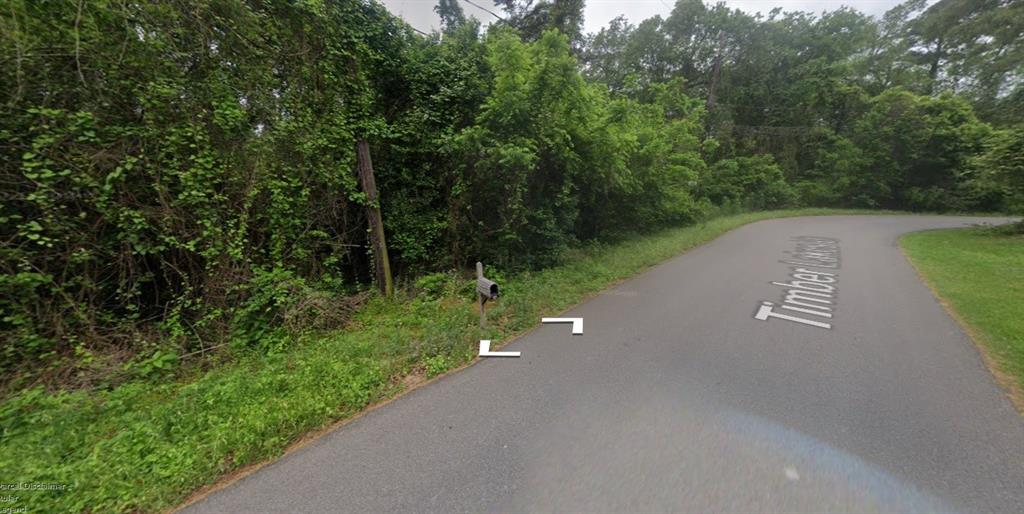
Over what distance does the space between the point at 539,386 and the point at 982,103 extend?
127ft

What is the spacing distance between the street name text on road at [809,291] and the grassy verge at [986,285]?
132cm

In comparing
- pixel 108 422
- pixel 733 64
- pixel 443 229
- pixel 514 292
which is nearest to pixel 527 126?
pixel 443 229

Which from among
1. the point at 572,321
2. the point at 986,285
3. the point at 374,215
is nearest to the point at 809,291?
the point at 986,285

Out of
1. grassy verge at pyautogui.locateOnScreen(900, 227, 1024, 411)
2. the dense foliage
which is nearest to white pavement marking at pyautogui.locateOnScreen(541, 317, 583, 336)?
the dense foliage

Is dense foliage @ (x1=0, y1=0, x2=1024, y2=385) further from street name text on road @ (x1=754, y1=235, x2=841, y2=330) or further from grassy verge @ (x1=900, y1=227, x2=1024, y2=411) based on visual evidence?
street name text on road @ (x1=754, y1=235, x2=841, y2=330)

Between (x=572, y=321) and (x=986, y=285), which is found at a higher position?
(x=986, y=285)

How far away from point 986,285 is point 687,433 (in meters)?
7.82

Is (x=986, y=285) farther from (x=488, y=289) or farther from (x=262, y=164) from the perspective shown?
(x=262, y=164)

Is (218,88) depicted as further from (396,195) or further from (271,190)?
(396,195)

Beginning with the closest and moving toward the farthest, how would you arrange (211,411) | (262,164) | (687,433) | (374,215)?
(687,433), (211,411), (262,164), (374,215)

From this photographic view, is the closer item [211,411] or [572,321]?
[211,411]

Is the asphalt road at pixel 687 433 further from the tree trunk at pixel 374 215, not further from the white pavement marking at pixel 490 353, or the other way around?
the tree trunk at pixel 374 215

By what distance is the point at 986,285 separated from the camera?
238 inches

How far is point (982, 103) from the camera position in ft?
76.1
